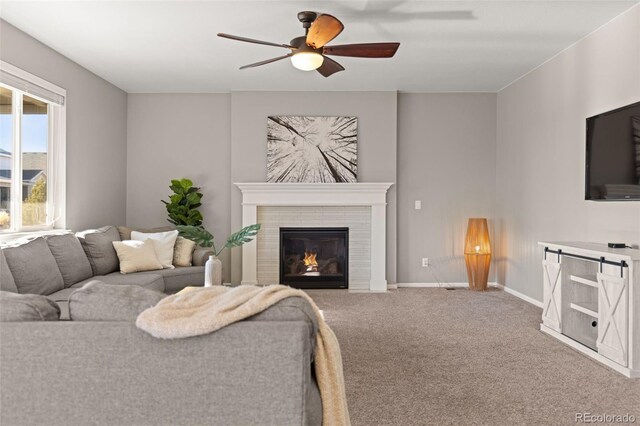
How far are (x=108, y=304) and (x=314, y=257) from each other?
4.80 metres

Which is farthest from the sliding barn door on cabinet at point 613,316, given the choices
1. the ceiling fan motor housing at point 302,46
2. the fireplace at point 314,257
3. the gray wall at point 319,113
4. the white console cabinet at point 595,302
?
the fireplace at point 314,257

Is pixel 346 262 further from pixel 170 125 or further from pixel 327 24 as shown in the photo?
pixel 327 24

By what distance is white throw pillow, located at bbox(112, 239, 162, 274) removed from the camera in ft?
15.0

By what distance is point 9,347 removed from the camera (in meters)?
1.46

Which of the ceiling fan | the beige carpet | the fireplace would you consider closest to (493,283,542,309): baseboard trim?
the beige carpet

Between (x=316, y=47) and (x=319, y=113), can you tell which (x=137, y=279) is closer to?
(x=316, y=47)

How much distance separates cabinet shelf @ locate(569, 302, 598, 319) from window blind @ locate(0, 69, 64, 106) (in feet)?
16.2

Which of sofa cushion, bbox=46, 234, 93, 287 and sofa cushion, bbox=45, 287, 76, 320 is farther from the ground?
sofa cushion, bbox=46, 234, 93, 287

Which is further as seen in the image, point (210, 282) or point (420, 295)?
point (420, 295)

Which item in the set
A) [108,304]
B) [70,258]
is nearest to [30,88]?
[70,258]

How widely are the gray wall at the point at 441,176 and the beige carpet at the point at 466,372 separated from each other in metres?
1.46

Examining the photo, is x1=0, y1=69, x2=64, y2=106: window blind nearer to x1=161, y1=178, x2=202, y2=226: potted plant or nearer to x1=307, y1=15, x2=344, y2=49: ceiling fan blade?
x1=161, y1=178, x2=202, y2=226: potted plant

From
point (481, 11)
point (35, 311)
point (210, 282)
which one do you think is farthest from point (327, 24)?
point (35, 311)

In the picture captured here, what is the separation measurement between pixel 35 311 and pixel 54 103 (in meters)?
3.71
